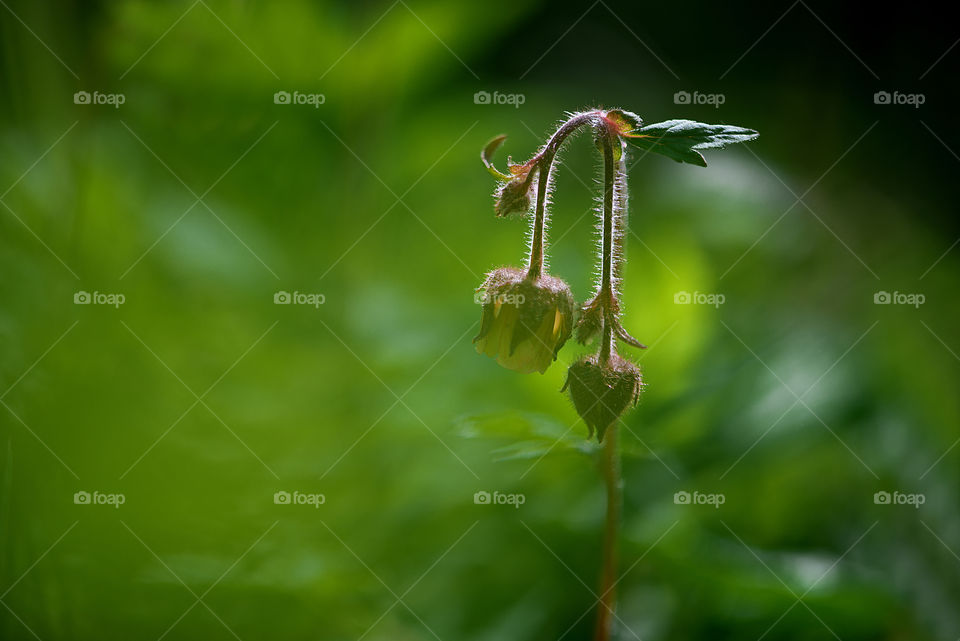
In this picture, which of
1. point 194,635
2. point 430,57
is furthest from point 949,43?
point 194,635

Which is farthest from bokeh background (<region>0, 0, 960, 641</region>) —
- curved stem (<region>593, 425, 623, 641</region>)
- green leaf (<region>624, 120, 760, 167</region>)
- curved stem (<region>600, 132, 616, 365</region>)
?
green leaf (<region>624, 120, 760, 167</region>)

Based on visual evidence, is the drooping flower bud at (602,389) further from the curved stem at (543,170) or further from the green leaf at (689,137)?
the green leaf at (689,137)

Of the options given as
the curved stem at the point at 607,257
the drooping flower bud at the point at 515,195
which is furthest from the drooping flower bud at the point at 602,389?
the drooping flower bud at the point at 515,195

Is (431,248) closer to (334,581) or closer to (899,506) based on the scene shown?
(334,581)

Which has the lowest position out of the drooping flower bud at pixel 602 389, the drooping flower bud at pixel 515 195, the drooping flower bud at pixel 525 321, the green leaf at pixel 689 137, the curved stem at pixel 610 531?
the curved stem at pixel 610 531

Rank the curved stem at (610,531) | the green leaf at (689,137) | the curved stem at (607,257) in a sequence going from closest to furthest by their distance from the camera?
the green leaf at (689,137) → the curved stem at (607,257) → the curved stem at (610,531)

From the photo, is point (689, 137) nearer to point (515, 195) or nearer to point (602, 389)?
point (515, 195)

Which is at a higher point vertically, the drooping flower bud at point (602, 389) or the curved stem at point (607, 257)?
the curved stem at point (607, 257)
